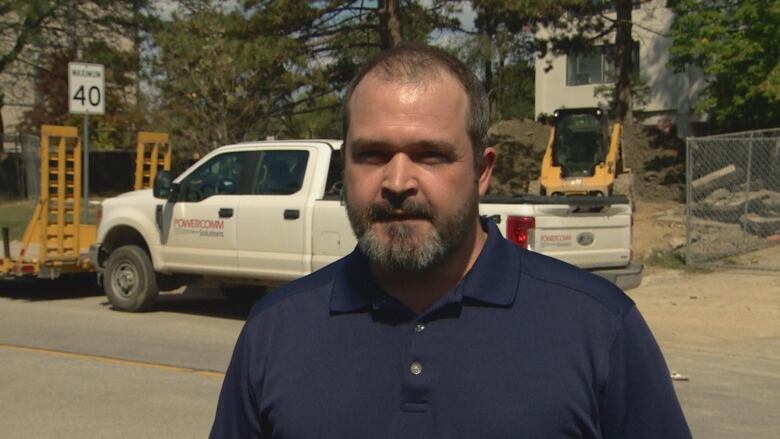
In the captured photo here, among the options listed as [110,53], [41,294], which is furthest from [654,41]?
[41,294]

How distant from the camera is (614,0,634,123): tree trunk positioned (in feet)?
95.7

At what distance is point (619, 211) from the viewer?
35.3 feet

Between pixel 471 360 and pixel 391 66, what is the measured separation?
687 millimetres

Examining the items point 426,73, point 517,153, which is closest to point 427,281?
point 426,73

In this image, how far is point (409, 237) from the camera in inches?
87.2

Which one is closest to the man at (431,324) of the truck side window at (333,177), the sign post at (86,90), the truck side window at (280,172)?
the truck side window at (333,177)

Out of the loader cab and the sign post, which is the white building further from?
the sign post

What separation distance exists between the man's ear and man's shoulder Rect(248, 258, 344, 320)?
38cm

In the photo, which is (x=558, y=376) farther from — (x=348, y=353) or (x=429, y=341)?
(x=348, y=353)

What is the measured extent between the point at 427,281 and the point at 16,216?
27441 millimetres

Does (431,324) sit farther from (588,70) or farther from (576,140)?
(588,70)

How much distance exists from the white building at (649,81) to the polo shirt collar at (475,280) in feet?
140

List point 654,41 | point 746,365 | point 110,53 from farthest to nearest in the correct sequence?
point 654,41 → point 110,53 → point 746,365

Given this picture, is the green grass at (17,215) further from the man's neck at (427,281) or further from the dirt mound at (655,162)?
the man's neck at (427,281)
